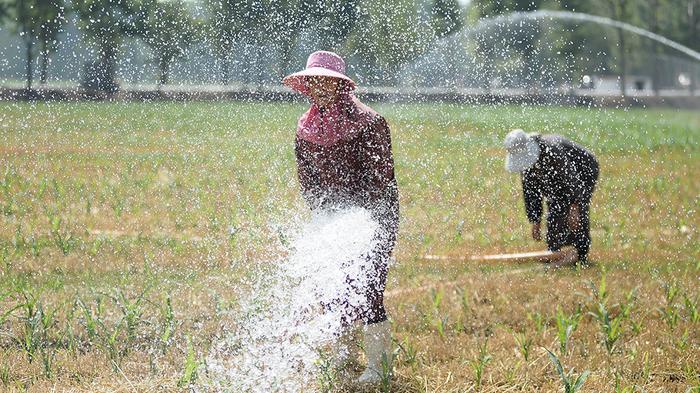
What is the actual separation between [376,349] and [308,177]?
71 centimetres

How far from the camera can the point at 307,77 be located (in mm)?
3443

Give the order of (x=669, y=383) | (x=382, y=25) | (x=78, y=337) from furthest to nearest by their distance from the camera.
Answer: (x=382, y=25), (x=78, y=337), (x=669, y=383)

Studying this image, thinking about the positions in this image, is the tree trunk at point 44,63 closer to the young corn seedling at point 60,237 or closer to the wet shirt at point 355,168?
the young corn seedling at point 60,237

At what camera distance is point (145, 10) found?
17.2 feet

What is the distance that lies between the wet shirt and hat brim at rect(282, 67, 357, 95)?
0.17 m

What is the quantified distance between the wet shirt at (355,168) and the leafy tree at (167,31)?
55.3 inches

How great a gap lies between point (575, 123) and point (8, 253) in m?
8.45

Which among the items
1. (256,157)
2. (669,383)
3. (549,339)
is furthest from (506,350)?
(256,157)

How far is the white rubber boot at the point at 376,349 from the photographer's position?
3.63m

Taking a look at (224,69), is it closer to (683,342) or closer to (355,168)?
(355,168)

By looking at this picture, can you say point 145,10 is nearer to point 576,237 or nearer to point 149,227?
point 149,227

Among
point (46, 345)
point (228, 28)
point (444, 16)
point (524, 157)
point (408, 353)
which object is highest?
point (444, 16)

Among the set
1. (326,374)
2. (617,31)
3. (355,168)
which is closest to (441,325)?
(326,374)

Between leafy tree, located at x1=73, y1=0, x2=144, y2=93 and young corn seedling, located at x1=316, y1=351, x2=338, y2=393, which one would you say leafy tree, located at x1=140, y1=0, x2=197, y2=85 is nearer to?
leafy tree, located at x1=73, y1=0, x2=144, y2=93
